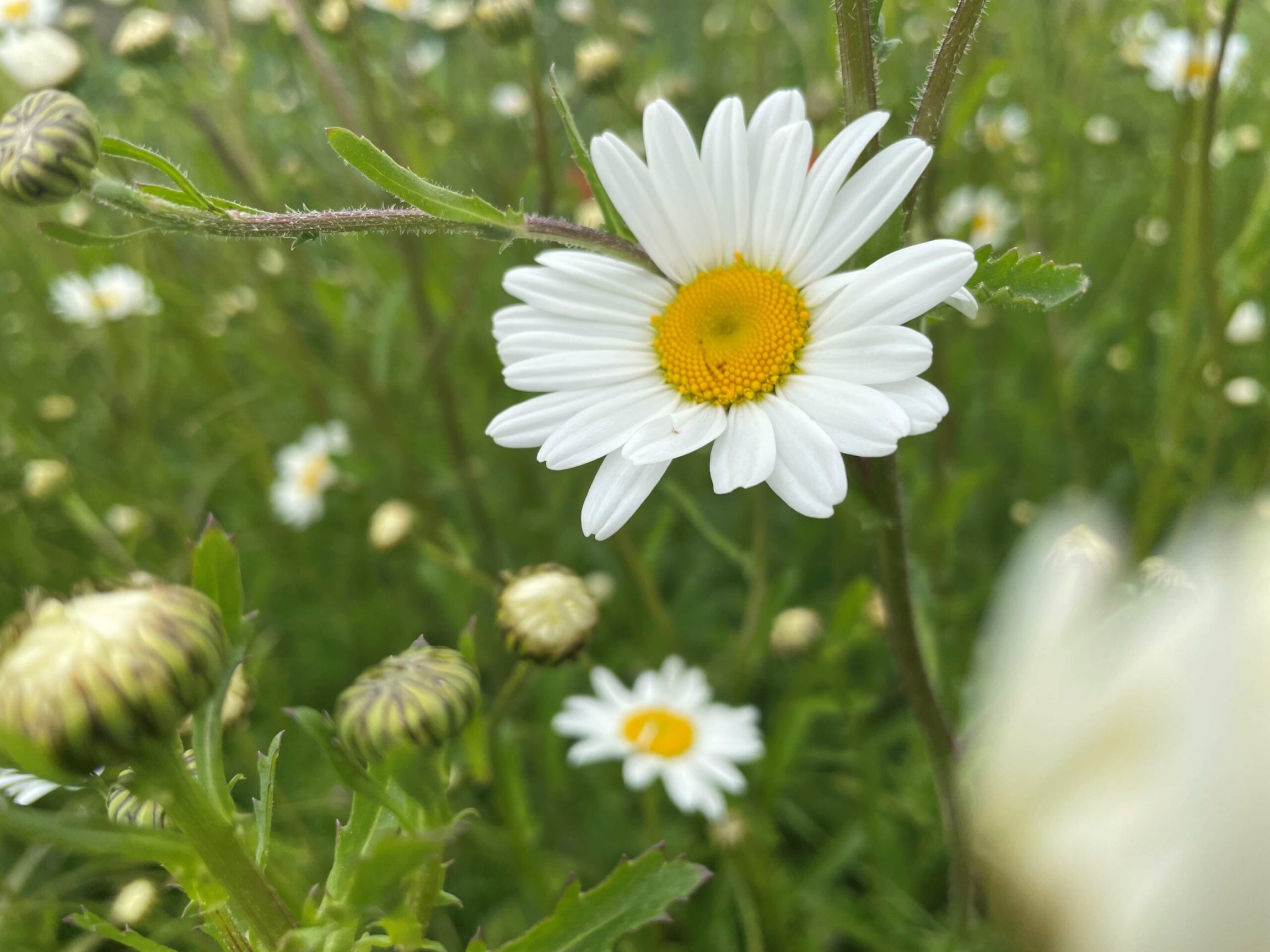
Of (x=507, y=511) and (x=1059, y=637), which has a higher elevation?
(x=1059, y=637)

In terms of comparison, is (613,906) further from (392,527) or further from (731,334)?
(392,527)

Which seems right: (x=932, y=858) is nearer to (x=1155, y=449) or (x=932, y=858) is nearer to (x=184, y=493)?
(x=1155, y=449)

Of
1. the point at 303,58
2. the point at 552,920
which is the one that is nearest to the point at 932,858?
the point at 552,920

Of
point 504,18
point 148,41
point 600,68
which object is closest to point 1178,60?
point 600,68

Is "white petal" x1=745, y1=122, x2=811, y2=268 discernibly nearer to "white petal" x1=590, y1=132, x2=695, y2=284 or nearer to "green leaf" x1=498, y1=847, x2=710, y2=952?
"white petal" x1=590, y1=132, x2=695, y2=284

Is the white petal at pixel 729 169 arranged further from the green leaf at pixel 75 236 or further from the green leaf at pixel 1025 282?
the green leaf at pixel 75 236

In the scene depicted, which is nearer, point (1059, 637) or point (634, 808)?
point (1059, 637)

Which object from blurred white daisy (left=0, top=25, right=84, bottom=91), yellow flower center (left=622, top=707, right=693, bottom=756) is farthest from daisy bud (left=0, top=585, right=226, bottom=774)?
blurred white daisy (left=0, top=25, right=84, bottom=91)
